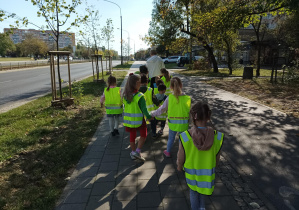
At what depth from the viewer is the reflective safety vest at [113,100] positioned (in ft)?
17.0

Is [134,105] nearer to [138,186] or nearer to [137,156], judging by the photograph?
[137,156]

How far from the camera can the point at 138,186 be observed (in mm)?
3357

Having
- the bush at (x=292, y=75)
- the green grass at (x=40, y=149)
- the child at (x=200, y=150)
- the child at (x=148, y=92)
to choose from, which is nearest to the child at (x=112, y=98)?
the child at (x=148, y=92)

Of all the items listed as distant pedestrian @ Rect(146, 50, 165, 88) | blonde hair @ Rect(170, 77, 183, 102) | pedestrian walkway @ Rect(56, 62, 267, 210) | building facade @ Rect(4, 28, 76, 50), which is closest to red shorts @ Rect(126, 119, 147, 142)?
pedestrian walkway @ Rect(56, 62, 267, 210)

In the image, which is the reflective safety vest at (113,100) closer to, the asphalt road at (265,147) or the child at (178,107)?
the child at (178,107)

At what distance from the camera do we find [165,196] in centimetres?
311

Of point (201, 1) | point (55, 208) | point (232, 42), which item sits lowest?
point (55, 208)

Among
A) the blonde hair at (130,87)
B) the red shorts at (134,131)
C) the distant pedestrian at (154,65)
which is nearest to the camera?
the blonde hair at (130,87)

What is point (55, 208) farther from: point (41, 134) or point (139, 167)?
point (41, 134)

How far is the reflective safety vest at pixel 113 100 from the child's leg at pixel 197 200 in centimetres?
305

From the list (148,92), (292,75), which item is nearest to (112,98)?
(148,92)

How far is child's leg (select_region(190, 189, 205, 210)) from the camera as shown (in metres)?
2.56

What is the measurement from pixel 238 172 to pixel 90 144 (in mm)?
3047

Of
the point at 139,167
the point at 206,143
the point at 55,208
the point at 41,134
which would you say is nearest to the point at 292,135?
the point at 139,167
